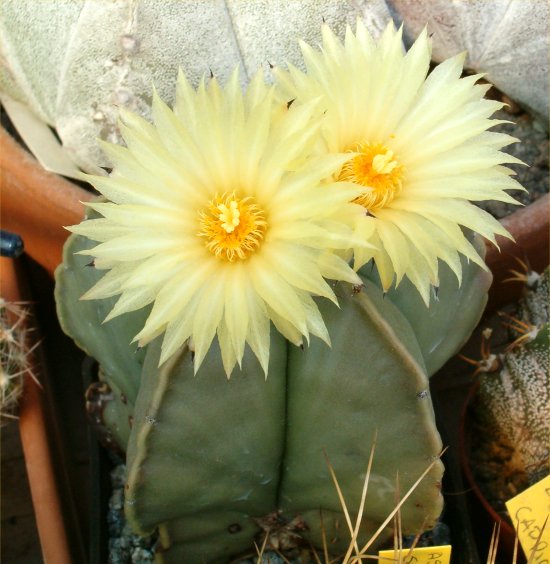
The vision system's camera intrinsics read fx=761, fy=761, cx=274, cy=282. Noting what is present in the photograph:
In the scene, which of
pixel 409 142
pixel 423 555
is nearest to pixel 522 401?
pixel 423 555

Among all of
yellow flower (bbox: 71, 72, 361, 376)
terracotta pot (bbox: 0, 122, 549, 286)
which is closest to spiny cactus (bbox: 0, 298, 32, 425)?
terracotta pot (bbox: 0, 122, 549, 286)

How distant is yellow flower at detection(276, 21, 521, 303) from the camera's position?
0.55 meters

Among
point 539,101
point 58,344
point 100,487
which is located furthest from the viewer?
point 58,344

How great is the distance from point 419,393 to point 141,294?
0.23 meters

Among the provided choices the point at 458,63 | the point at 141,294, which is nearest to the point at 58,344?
the point at 141,294

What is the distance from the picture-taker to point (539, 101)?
1.14m

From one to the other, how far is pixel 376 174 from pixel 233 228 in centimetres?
12

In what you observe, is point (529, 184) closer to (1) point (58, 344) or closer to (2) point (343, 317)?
(2) point (343, 317)

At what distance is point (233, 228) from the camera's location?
1.74 ft

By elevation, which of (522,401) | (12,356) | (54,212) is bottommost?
(522,401)

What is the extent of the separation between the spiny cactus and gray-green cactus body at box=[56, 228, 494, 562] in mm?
225

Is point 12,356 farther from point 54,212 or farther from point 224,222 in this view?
point 224,222

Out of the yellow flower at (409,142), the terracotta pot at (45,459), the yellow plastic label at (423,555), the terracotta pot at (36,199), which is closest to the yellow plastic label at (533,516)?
the yellow plastic label at (423,555)

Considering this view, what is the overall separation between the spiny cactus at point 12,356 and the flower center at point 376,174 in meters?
0.52
